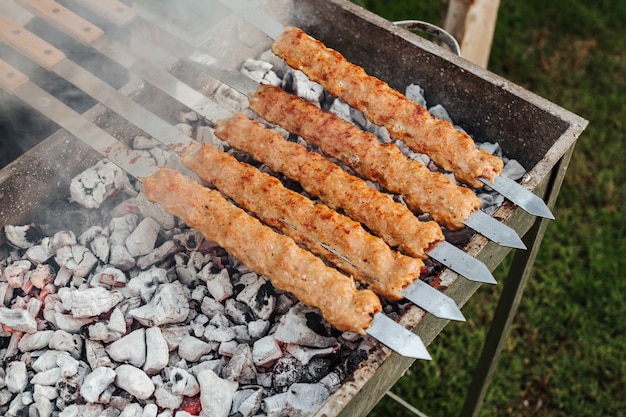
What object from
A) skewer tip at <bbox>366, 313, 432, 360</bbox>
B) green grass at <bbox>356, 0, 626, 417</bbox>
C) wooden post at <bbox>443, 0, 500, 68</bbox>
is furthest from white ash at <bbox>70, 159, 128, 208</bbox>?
wooden post at <bbox>443, 0, 500, 68</bbox>

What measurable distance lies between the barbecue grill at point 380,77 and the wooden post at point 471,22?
141 cm

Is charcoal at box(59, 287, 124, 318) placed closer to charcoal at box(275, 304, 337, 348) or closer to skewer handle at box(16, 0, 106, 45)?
charcoal at box(275, 304, 337, 348)

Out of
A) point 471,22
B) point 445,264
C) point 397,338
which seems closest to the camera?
point 397,338

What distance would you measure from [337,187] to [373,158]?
20cm

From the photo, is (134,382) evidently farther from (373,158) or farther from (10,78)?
(10,78)

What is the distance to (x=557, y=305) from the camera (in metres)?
4.42

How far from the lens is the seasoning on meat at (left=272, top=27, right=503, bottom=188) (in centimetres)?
254

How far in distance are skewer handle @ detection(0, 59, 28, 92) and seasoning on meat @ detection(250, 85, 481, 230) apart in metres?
0.91

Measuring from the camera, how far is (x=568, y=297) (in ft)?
14.6

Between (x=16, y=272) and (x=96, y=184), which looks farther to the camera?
(x=96, y=184)

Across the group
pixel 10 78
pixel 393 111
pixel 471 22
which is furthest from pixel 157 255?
pixel 471 22

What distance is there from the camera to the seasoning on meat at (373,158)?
2.40m

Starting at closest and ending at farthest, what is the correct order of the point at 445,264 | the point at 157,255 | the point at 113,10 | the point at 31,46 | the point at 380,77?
the point at 445,264, the point at 157,255, the point at 31,46, the point at 113,10, the point at 380,77

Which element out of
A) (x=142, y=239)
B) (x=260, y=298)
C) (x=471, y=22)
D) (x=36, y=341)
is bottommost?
(x=36, y=341)
